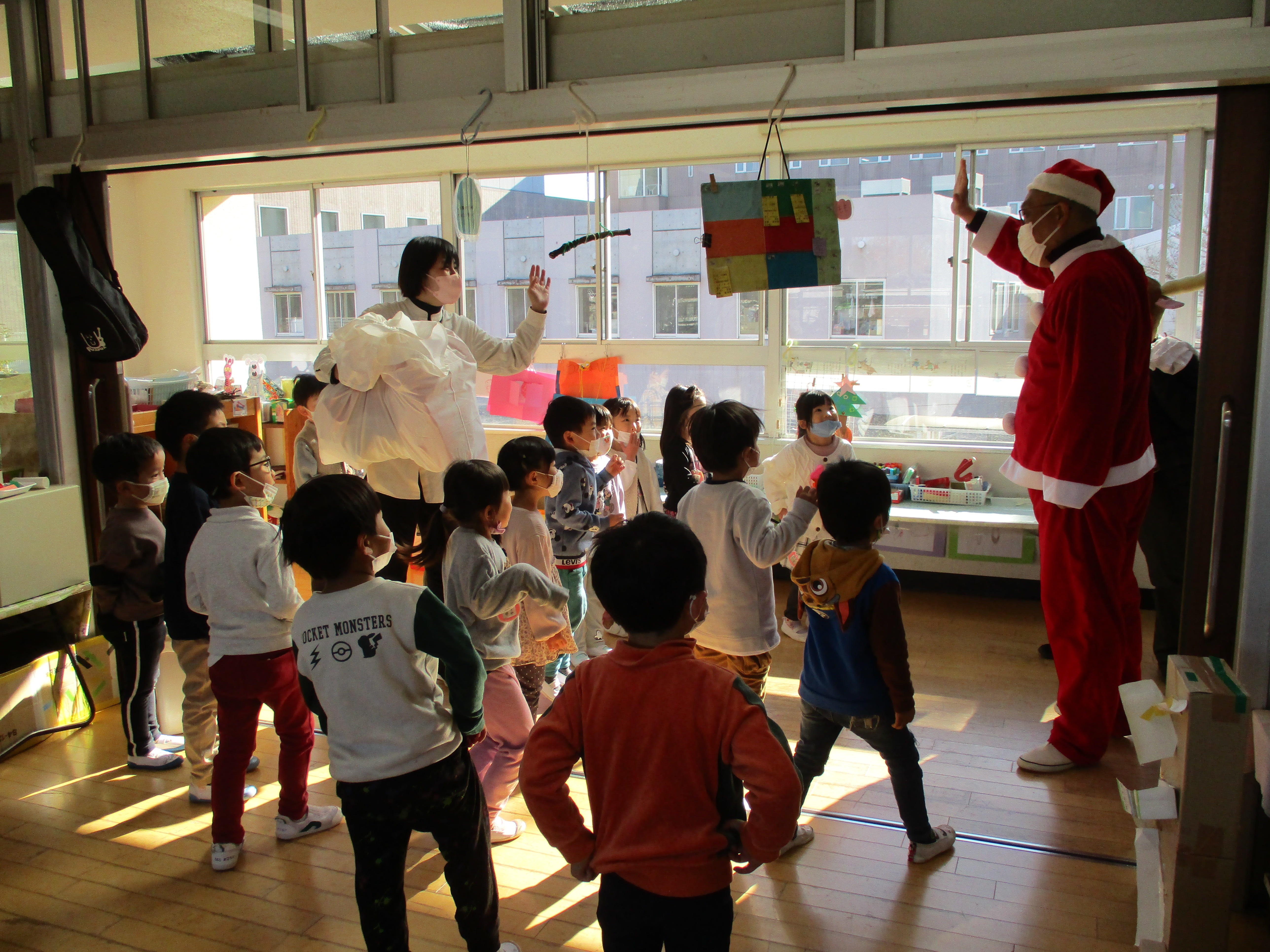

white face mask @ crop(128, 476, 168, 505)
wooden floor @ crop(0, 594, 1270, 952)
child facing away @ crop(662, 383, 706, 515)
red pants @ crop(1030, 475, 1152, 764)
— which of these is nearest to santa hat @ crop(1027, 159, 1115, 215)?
red pants @ crop(1030, 475, 1152, 764)

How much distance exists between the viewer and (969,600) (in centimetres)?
458

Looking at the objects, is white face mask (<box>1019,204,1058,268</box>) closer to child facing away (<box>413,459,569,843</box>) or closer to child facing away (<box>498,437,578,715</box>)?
child facing away (<box>498,437,578,715</box>)

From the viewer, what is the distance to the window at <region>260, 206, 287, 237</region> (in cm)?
668

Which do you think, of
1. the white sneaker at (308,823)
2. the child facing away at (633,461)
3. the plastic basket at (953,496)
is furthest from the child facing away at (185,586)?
the plastic basket at (953,496)

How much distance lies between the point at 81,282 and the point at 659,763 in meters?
2.86

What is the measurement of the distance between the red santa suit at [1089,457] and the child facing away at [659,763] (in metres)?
1.54

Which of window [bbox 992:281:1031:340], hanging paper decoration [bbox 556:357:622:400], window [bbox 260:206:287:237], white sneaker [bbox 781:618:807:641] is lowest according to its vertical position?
white sneaker [bbox 781:618:807:641]

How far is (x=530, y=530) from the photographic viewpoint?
8.09 feet

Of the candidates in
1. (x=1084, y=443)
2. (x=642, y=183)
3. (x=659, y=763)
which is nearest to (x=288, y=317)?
(x=642, y=183)

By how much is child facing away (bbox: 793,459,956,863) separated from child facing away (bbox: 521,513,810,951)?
2.35 ft

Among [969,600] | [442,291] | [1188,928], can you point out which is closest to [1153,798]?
[1188,928]

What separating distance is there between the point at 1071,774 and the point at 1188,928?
3.23ft

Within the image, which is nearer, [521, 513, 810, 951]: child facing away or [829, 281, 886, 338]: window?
[521, 513, 810, 951]: child facing away

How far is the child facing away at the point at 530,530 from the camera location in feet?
7.71
